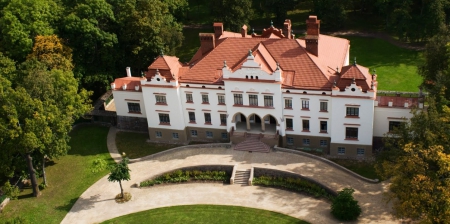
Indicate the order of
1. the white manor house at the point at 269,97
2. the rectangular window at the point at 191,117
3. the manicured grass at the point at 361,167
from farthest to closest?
the rectangular window at the point at 191,117, the white manor house at the point at 269,97, the manicured grass at the point at 361,167

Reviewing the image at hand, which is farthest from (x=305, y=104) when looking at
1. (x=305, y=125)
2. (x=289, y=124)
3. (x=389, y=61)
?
(x=389, y=61)

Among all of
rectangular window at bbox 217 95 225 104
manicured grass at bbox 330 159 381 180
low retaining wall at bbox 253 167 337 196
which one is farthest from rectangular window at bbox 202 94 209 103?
manicured grass at bbox 330 159 381 180

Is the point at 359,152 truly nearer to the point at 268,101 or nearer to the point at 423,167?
the point at 268,101

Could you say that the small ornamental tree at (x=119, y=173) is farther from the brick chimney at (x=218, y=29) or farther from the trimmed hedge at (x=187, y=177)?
the brick chimney at (x=218, y=29)

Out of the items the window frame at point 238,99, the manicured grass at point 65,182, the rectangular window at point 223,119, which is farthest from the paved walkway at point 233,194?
the window frame at point 238,99

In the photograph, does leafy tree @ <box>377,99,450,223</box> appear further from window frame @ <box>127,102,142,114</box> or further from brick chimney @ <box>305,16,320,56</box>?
window frame @ <box>127,102,142,114</box>

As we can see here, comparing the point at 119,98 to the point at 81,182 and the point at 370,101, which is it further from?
the point at 370,101

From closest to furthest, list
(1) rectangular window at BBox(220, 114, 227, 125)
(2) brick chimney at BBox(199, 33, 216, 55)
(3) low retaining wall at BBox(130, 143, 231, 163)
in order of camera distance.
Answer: (3) low retaining wall at BBox(130, 143, 231, 163) < (1) rectangular window at BBox(220, 114, 227, 125) < (2) brick chimney at BBox(199, 33, 216, 55)
